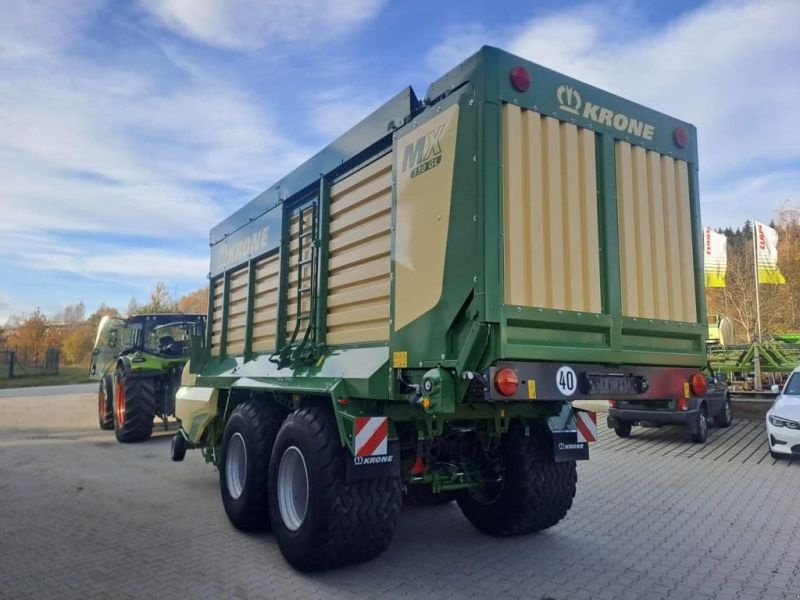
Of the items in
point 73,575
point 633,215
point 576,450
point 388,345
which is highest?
point 633,215

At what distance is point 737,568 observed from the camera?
14.8ft

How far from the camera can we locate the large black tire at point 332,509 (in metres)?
4.09

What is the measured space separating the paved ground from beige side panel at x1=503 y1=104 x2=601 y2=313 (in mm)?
2037

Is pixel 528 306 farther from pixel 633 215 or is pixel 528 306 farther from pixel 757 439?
pixel 757 439

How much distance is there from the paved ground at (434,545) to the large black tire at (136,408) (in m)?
2.35

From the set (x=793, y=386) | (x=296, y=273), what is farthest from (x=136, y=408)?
(x=793, y=386)

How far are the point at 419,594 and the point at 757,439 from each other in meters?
9.87

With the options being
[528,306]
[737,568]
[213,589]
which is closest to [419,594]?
[213,589]

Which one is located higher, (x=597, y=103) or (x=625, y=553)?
(x=597, y=103)

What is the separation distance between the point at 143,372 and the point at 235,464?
21.0 feet

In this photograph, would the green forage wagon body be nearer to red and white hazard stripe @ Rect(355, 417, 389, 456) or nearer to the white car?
red and white hazard stripe @ Rect(355, 417, 389, 456)

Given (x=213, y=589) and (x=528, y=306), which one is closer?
(x=528, y=306)

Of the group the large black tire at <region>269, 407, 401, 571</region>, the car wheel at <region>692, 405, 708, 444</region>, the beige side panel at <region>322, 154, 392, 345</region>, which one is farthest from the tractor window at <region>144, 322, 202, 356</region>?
the car wheel at <region>692, 405, 708, 444</region>

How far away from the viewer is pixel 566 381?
3.69 metres
